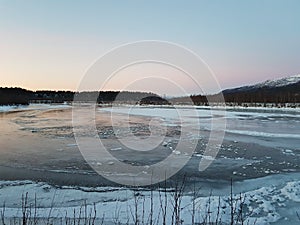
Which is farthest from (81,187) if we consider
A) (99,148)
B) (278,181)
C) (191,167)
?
(99,148)

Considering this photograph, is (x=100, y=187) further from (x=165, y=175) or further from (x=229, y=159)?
(x=229, y=159)

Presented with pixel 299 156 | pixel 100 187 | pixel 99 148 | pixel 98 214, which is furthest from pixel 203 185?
pixel 99 148

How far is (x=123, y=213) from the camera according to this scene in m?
4.85

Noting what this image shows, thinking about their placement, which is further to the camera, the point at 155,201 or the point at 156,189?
the point at 156,189

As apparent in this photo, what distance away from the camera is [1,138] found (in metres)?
13.3

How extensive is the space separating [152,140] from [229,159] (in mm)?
4475

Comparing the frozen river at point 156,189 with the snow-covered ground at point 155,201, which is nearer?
the snow-covered ground at point 155,201

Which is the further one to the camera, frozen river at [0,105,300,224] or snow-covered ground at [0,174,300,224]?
frozen river at [0,105,300,224]

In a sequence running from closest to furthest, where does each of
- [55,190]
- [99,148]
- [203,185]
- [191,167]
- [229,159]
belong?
[55,190]
[203,185]
[191,167]
[229,159]
[99,148]

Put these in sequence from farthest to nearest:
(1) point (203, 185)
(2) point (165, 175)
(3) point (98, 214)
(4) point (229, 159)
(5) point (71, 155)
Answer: (5) point (71, 155) < (4) point (229, 159) < (2) point (165, 175) < (1) point (203, 185) < (3) point (98, 214)

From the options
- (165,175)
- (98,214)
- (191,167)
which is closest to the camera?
(98,214)

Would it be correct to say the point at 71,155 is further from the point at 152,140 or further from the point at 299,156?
the point at 299,156

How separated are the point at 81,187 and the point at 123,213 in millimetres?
1616

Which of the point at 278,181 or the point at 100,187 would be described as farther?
the point at 278,181
